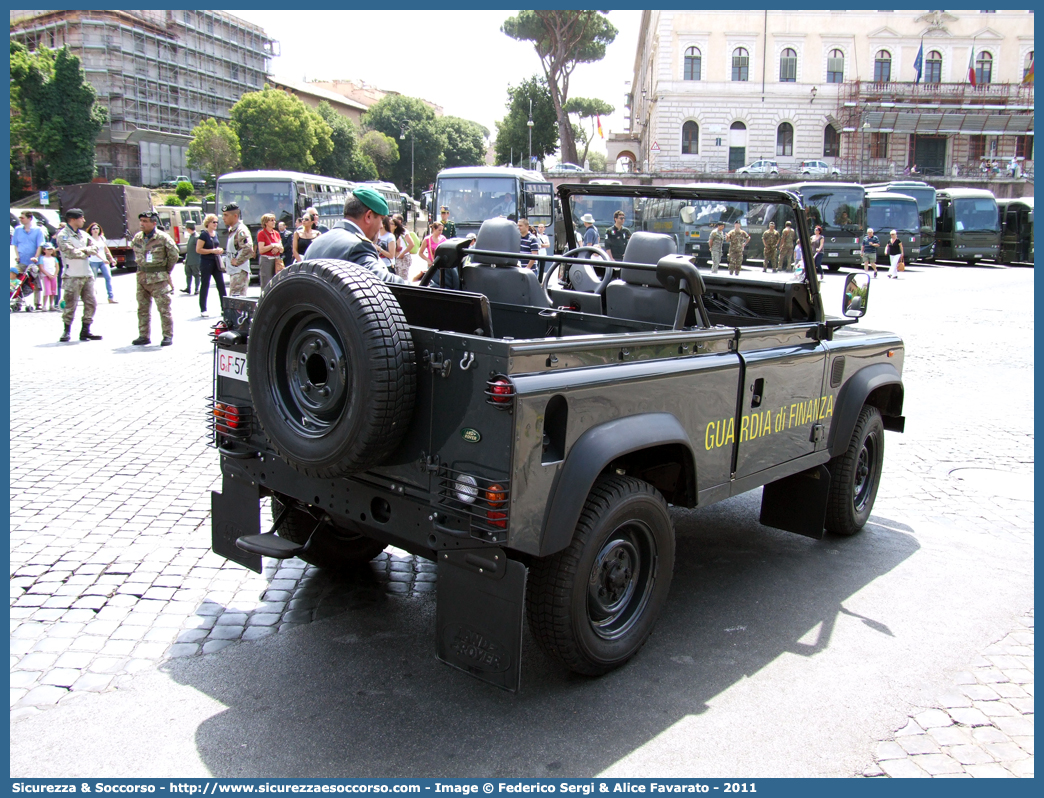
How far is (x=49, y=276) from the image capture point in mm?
16047

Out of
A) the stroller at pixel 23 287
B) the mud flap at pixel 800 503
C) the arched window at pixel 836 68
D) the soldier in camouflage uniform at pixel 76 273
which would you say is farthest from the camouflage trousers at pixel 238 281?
the arched window at pixel 836 68

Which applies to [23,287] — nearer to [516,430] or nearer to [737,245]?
[737,245]

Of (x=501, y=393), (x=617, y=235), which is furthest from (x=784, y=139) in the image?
(x=501, y=393)

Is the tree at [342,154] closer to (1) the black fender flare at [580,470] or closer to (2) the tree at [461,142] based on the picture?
(2) the tree at [461,142]

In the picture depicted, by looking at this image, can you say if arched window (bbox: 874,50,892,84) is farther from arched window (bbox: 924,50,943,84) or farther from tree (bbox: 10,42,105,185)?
tree (bbox: 10,42,105,185)

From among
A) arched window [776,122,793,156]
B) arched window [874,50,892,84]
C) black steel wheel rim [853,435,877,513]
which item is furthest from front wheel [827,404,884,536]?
arched window [874,50,892,84]

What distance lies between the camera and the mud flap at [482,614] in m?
3.00

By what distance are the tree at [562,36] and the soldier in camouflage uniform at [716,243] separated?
7363 cm

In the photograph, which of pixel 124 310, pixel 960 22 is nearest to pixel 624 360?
pixel 124 310

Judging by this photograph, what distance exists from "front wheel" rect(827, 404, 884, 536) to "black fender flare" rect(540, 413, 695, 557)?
226cm

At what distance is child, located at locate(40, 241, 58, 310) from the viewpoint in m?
16.0

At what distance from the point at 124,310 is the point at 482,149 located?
99818 mm

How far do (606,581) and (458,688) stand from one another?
0.73m

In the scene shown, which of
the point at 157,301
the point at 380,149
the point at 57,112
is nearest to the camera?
the point at 157,301
